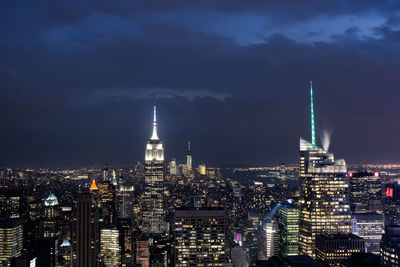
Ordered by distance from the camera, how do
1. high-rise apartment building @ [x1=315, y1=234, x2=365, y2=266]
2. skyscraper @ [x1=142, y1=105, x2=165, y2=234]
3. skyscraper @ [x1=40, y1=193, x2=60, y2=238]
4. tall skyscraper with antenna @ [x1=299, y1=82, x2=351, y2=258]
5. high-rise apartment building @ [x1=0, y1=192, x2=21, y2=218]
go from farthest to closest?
skyscraper @ [x1=142, y1=105, x2=165, y2=234], skyscraper @ [x1=40, y1=193, x2=60, y2=238], high-rise apartment building @ [x1=0, y1=192, x2=21, y2=218], tall skyscraper with antenna @ [x1=299, y1=82, x2=351, y2=258], high-rise apartment building @ [x1=315, y1=234, x2=365, y2=266]

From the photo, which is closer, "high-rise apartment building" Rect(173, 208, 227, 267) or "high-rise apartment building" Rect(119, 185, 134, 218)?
"high-rise apartment building" Rect(173, 208, 227, 267)

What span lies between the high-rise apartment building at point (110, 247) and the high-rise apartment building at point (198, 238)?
10590 mm

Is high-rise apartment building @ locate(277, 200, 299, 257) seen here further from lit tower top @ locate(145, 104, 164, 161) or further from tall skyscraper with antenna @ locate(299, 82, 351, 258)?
lit tower top @ locate(145, 104, 164, 161)

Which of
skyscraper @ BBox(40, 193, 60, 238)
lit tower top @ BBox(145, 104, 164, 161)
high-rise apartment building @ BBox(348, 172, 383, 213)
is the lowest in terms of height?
skyscraper @ BBox(40, 193, 60, 238)

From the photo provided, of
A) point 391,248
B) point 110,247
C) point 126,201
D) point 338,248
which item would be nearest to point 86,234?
point 110,247

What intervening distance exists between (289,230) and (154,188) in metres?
40.2

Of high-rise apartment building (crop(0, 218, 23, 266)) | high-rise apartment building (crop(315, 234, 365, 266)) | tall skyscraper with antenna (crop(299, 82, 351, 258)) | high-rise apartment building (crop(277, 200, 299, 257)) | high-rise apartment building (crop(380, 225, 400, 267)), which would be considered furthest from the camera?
high-rise apartment building (crop(277, 200, 299, 257))

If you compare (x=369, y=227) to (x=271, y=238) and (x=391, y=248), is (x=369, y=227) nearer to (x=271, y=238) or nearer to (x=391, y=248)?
(x=271, y=238)

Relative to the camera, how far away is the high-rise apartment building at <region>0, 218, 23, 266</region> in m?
42.1

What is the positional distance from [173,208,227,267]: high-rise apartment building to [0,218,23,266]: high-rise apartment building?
1627 centimetres

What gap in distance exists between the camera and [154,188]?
83.7m

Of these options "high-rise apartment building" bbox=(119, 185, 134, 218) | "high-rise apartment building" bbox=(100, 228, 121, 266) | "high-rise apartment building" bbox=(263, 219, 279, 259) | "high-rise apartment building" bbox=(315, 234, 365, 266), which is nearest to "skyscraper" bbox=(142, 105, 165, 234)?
"high-rise apartment building" bbox=(119, 185, 134, 218)

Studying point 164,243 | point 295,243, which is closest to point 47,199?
point 164,243

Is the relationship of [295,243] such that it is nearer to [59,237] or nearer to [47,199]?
[59,237]
